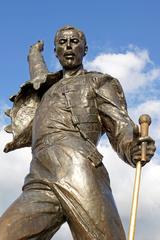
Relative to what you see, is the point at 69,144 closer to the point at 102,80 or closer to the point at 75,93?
the point at 75,93

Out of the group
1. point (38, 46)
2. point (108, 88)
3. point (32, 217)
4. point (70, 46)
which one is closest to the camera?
point (32, 217)

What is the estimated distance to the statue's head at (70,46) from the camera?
24.2 feet

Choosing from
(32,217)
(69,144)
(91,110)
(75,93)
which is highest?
(75,93)

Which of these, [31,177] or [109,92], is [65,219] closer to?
[31,177]

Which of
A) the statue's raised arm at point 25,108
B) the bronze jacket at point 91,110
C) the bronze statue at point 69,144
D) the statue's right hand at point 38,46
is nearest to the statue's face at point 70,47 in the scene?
the bronze statue at point 69,144

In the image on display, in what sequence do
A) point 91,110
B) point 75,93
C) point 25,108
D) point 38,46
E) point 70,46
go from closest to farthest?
1. point 91,110
2. point 75,93
3. point 70,46
4. point 25,108
5. point 38,46

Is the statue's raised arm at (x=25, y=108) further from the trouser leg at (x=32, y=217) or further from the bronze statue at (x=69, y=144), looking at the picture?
the trouser leg at (x=32, y=217)

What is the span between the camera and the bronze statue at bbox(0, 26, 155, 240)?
6.00 m

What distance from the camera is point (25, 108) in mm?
7664

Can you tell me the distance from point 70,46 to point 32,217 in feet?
7.55

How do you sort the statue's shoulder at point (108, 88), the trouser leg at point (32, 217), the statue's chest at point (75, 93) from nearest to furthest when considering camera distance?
the trouser leg at point (32, 217), the statue's chest at point (75, 93), the statue's shoulder at point (108, 88)

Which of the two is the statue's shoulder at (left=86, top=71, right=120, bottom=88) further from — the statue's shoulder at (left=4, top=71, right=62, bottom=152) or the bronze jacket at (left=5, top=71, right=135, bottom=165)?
the statue's shoulder at (left=4, top=71, right=62, bottom=152)

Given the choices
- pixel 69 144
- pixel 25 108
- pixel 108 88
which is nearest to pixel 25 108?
pixel 25 108

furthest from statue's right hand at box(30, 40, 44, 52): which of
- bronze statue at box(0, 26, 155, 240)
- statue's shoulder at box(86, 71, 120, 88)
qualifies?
statue's shoulder at box(86, 71, 120, 88)
